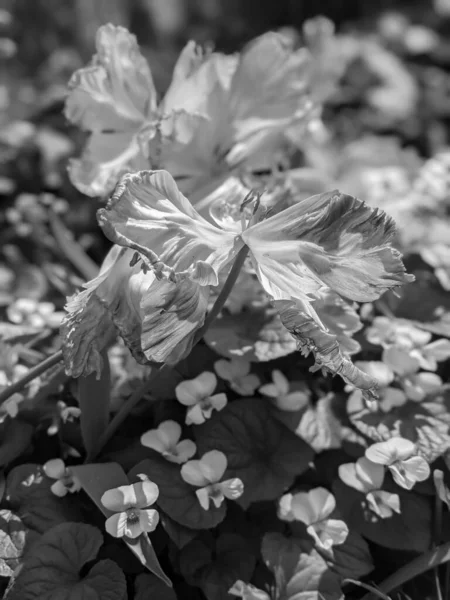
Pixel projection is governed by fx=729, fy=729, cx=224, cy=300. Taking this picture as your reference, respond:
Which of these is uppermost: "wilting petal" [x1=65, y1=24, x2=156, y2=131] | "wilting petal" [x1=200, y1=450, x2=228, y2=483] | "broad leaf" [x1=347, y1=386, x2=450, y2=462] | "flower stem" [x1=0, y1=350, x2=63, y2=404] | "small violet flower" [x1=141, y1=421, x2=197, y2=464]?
"wilting petal" [x1=65, y1=24, x2=156, y2=131]

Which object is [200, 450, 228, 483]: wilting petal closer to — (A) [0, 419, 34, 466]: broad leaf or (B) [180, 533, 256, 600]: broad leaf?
(B) [180, 533, 256, 600]: broad leaf

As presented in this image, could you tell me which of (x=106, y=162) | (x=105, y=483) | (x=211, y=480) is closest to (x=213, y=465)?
(x=211, y=480)

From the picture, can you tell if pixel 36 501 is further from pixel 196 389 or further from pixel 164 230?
pixel 164 230

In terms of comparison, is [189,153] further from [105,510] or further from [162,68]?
[162,68]

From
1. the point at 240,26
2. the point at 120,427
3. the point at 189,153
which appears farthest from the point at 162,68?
the point at 120,427

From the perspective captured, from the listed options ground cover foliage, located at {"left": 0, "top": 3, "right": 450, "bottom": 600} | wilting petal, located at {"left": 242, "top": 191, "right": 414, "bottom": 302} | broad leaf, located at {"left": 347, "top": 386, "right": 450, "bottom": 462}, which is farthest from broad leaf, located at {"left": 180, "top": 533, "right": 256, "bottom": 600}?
wilting petal, located at {"left": 242, "top": 191, "right": 414, "bottom": 302}

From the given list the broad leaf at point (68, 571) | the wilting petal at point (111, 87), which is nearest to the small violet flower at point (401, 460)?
the broad leaf at point (68, 571)
